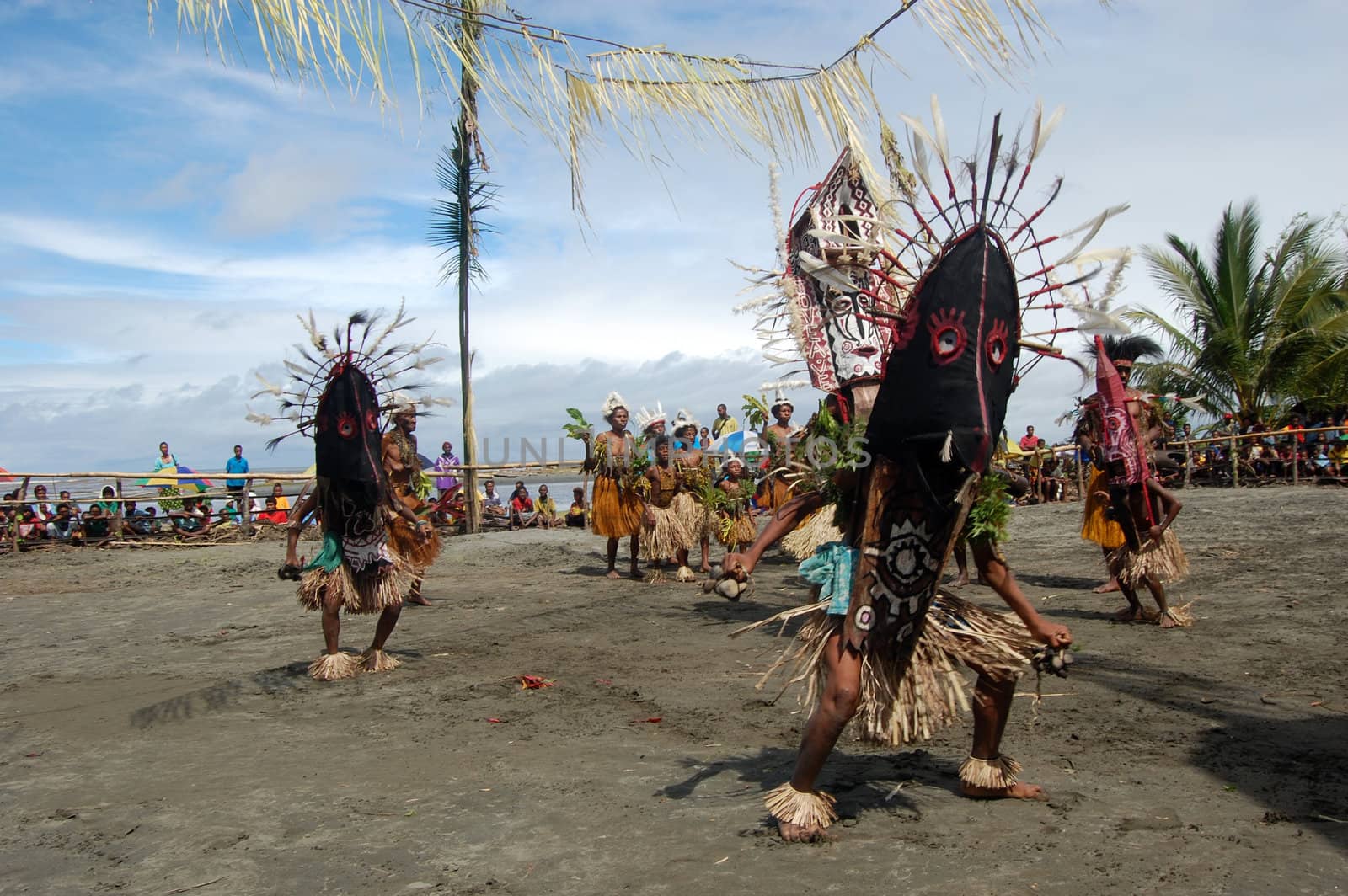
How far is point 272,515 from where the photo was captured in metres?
15.5

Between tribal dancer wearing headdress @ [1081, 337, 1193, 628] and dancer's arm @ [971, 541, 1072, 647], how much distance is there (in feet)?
13.0

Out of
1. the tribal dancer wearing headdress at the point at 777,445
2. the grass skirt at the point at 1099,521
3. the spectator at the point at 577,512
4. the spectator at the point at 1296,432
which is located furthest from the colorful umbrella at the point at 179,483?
the spectator at the point at 1296,432

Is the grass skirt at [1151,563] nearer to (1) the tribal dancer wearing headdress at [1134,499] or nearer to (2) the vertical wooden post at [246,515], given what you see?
(1) the tribal dancer wearing headdress at [1134,499]

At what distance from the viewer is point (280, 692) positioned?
19.1 ft

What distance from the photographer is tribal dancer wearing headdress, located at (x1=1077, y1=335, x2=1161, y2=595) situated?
7.13 metres

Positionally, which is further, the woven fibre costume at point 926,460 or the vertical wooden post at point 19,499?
the vertical wooden post at point 19,499

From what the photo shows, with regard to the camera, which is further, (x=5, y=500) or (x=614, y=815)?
(x=5, y=500)

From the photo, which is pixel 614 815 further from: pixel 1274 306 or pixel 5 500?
pixel 1274 306

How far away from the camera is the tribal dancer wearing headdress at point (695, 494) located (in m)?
10.9

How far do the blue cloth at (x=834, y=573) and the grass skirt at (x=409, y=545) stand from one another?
11.8 ft

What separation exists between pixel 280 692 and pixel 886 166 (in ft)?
14.7

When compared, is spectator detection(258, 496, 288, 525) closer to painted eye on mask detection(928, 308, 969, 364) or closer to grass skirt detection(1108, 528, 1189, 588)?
grass skirt detection(1108, 528, 1189, 588)

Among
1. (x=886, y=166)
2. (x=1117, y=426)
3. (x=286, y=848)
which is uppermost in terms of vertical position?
(x=886, y=166)

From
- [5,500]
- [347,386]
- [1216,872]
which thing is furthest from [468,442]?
[1216,872]
